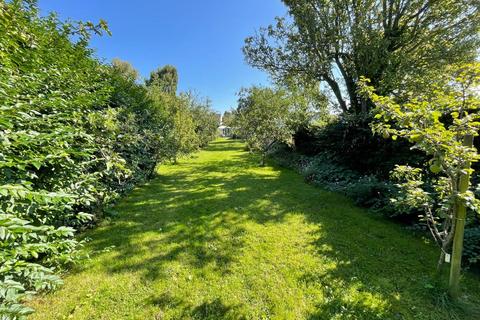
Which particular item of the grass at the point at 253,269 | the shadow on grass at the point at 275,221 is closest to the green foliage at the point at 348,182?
the shadow on grass at the point at 275,221

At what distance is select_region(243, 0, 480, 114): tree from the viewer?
7.64m

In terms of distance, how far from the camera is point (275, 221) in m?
4.86

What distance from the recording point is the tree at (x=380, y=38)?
301 inches

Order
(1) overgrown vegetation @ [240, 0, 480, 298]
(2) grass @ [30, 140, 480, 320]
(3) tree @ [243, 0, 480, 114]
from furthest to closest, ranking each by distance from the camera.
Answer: (3) tree @ [243, 0, 480, 114]
(1) overgrown vegetation @ [240, 0, 480, 298]
(2) grass @ [30, 140, 480, 320]

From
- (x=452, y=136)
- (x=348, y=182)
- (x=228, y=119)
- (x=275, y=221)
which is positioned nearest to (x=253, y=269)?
(x=275, y=221)

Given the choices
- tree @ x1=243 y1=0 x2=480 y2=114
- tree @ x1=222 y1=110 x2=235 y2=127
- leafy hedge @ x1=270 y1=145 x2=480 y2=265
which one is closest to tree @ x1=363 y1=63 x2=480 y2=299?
leafy hedge @ x1=270 y1=145 x2=480 y2=265

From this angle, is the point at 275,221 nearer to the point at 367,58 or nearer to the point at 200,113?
the point at 367,58

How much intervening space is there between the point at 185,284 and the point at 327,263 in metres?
2.12

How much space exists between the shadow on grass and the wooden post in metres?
0.28

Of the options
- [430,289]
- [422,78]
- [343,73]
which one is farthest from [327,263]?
[343,73]

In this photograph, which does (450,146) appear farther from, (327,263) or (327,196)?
(327,196)

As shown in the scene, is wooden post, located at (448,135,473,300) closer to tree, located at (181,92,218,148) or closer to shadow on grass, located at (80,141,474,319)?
shadow on grass, located at (80,141,474,319)

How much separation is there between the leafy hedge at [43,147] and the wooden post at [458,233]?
3783 mm

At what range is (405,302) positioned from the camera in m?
2.62
